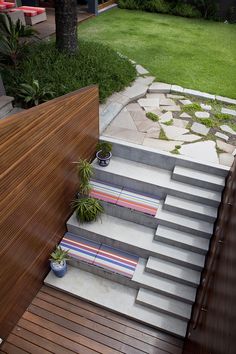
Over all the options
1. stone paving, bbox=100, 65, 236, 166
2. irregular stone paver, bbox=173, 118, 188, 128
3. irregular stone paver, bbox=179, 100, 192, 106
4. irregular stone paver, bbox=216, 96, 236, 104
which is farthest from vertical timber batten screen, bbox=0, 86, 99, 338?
irregular stone paver, bbox=216, 96, 236, 104

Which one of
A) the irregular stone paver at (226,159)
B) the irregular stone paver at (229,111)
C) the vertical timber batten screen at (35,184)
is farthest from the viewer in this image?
the irregular stone paver at (229,111)

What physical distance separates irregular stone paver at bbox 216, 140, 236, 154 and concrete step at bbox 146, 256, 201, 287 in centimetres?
237

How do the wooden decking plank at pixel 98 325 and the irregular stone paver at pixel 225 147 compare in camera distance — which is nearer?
the wooden decking plank at pixel 98 325

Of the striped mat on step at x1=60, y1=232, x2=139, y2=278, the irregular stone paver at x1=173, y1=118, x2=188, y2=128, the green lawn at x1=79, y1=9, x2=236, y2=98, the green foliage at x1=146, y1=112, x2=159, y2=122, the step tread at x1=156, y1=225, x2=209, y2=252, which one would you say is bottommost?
the striped mat on step at x1=60, y1=232, x2=139, y2=278

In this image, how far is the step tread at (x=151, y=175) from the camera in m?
4.88

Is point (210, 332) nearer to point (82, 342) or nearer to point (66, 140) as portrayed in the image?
point (82, 342)

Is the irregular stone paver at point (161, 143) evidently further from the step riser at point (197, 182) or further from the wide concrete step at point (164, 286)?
the wide concrete step at point (164, 286)

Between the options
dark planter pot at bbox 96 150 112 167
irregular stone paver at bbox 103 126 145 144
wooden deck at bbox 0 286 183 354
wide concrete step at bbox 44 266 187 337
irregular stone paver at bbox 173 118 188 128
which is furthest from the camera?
irregular stone paver at bbox 173 118 188 128

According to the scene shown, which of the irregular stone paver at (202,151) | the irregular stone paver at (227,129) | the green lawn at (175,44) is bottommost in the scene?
the irregular stone paver at (202,151)

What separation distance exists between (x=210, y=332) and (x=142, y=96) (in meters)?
5.35

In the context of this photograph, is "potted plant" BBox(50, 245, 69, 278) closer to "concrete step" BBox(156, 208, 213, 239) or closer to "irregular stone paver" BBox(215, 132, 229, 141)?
"concrete step" BBox(156, 208, 213, 239)

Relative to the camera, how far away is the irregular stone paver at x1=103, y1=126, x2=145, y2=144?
5438 millimetres

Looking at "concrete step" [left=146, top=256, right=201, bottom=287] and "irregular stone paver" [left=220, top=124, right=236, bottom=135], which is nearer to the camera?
"concrete step" [left=146, top=256, right=201, bottom=287]

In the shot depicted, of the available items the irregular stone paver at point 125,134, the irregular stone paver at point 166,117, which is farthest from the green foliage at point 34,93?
the irregular stone paver at point 166,117
